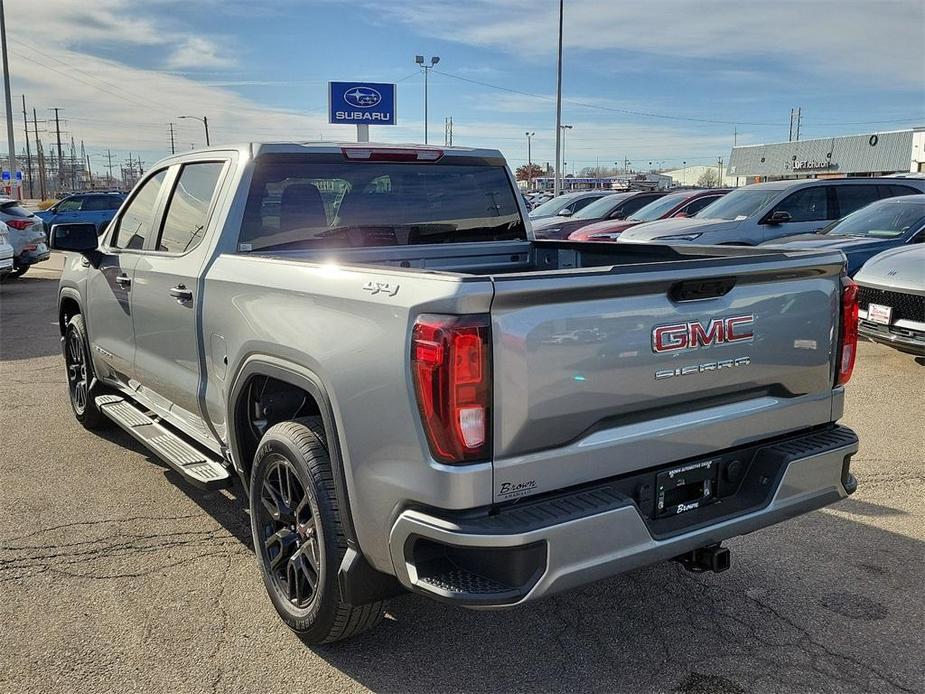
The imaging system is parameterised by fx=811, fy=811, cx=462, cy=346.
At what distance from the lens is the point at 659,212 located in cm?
1673

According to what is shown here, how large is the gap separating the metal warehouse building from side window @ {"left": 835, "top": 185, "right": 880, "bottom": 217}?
181 ft

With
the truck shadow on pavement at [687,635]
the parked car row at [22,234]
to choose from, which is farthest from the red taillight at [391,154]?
the parked car row at [22,234]

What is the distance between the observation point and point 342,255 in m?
4.11

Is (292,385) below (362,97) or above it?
below

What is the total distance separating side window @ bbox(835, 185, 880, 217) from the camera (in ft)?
39.4

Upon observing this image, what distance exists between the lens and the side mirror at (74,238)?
16.6 feet

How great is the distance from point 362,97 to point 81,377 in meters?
25.1

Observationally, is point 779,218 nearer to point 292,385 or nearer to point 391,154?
point 391,154

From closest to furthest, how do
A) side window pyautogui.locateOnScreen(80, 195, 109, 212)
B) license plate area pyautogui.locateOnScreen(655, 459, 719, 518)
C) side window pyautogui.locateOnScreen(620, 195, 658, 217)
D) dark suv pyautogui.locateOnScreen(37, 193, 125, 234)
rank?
1. license plate area pyautogui.locateOnScreen(655, 459, 719, 518)
2. side window pyautogui.locateOnScreen(620, 195, 658, 217)
3. dark suv pyautogui.locateOnScreen(37, 193, 125, 234)
4. side window pyautogui.locateOnScreen(80, 195, 109, 212)

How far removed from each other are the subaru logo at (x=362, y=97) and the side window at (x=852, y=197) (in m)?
20.6

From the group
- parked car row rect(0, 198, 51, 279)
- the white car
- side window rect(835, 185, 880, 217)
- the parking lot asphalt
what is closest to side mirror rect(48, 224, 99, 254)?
the parking lot asphalt

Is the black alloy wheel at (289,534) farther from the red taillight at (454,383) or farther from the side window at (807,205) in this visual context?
the side window at (807,205)

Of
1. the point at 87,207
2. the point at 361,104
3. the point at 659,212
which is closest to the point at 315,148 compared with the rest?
the point at 659,212

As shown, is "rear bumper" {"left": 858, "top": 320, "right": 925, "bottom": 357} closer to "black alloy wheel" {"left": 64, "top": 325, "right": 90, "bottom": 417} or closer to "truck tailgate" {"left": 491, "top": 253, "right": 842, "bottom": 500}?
"truck tailgate" {"left": 491, "top": 253, "right": 842, "bottom": 500}
